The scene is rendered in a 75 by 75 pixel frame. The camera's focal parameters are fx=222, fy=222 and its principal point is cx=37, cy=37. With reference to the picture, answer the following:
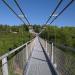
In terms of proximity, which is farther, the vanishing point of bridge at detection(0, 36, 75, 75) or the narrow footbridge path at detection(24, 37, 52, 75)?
the narrow footbridge path at detection(24, 37, 52, 75)

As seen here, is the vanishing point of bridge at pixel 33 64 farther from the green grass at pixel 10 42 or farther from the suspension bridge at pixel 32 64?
the green grass at pixel 10 42

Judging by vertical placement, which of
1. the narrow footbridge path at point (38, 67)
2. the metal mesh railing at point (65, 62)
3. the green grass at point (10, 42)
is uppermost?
the metal mesh railing at point (65, 62)

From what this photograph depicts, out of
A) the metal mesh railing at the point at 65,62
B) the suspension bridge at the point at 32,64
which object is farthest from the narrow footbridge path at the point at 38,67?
the metal mesh railing at the point at 65,62

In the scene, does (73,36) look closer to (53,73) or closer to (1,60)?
(53,73)

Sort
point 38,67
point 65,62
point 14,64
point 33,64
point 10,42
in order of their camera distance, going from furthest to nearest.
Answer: point 10,42 < point 33,64 < point 38,67 < point 65,62 < point 14,64

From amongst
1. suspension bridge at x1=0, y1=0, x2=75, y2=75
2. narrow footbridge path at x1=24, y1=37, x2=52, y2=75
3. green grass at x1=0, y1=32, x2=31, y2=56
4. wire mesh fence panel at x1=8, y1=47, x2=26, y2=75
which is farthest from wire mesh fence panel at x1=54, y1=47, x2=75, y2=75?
green grass at x1=0, y1=32, x2=31, y2=56

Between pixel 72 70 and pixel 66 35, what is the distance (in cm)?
4166

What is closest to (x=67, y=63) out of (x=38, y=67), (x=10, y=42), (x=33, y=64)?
(x=38, y=67)

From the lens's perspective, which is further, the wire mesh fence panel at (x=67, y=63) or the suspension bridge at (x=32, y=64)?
the wire mesh fence panel at (x=67, y=63)

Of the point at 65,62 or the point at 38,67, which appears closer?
the point at 65,62

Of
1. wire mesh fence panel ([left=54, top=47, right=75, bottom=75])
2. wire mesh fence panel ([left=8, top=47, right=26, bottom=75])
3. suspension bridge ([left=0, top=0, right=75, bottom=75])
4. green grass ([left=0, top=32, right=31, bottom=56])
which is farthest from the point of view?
green grass ([left=0, top=32, right=31, bottom=56])

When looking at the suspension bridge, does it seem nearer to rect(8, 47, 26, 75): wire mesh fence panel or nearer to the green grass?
rect(8, 47, 26, 75): wire mesh fence panel

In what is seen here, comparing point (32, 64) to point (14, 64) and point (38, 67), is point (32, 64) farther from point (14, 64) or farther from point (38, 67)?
point (14, 64)

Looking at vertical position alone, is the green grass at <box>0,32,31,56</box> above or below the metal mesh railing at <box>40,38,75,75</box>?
below
